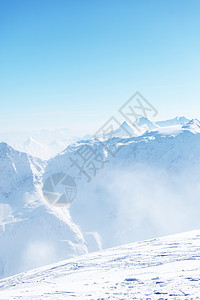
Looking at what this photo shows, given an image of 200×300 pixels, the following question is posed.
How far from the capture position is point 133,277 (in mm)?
62375

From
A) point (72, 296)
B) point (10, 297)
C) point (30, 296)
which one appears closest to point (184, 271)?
point (72, 296)

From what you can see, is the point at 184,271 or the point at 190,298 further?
the point at 184,271

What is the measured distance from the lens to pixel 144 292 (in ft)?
163

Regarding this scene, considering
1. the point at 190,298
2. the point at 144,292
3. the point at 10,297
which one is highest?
the point at 10,297

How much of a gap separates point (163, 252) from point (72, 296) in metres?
41.0

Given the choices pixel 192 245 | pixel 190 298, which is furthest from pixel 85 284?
pixel 192 245

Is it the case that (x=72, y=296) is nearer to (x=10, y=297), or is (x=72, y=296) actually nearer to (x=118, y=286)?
(x=118, y=286)

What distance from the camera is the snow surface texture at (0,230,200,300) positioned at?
5025 centimetres

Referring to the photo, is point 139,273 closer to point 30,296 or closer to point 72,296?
point 72,296

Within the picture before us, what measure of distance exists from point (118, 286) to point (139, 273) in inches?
431

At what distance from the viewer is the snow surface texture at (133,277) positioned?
50250mm

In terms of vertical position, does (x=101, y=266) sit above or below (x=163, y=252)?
above

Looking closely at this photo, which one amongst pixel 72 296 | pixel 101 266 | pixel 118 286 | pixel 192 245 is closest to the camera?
pixel 72 296

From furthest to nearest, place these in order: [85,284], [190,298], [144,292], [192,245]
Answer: [192,245] → [85,284] → [144,292] → [190,298]
